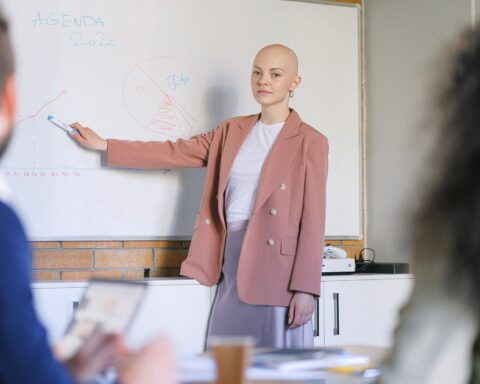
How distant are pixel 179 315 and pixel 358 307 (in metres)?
0.92

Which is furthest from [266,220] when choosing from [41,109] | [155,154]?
[41,109]

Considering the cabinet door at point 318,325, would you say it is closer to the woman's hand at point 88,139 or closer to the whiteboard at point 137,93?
the whiteboard at point 137,93

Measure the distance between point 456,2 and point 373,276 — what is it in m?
1.39

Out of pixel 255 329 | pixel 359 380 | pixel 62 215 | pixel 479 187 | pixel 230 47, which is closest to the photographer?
pixel 479 187

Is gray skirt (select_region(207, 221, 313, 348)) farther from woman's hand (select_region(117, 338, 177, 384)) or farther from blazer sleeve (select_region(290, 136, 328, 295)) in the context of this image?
woman's hand (select_region(117, 338, 177, 384))

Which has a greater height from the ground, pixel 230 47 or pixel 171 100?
pixel 230 47

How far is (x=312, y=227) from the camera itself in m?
3.17

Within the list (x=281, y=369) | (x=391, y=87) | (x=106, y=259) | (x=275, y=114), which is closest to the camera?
(x=281, y=369)

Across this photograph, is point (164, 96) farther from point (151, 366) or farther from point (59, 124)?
point (151, 366)

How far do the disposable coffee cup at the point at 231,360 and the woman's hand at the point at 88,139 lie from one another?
254cm

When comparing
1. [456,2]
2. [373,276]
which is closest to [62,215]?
[373,276]

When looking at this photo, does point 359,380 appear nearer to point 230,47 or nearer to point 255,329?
point 255,329

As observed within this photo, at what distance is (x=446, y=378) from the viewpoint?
97cm

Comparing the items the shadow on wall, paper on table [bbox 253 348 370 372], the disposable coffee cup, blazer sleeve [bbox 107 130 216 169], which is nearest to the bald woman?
blazer sleeve [bbox 107 130 216 169]
